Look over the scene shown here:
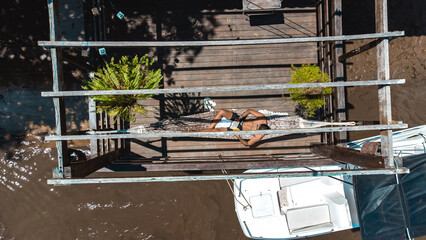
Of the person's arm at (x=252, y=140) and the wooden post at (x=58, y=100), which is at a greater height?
the wooden post at (x=58, y=100)

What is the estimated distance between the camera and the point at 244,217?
6.10 m

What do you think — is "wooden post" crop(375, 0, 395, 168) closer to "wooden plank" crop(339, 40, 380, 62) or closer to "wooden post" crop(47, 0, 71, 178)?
"wooden plank" crop(339, 40, 380, 62)

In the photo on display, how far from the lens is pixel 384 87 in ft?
12.0

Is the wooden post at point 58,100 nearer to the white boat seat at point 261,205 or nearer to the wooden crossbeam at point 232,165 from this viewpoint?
the wooden crossbeam at point 232,165

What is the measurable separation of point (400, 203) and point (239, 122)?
369cm

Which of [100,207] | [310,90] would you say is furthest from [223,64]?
[100,207]

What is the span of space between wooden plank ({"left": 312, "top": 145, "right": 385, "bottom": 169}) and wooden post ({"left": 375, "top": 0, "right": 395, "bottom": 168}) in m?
0.13

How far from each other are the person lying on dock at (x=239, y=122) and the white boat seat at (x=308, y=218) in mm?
2161

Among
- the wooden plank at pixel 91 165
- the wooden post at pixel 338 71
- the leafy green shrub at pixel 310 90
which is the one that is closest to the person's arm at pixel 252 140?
the leafy green shrub at pixel 310 90

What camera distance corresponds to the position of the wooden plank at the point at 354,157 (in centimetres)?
371

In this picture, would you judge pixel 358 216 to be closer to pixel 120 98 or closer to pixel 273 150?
pixel 273 150

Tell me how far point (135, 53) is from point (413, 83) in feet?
24.9

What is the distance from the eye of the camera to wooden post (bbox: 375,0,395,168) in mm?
3613

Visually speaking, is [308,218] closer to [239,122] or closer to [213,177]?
[239,122]
